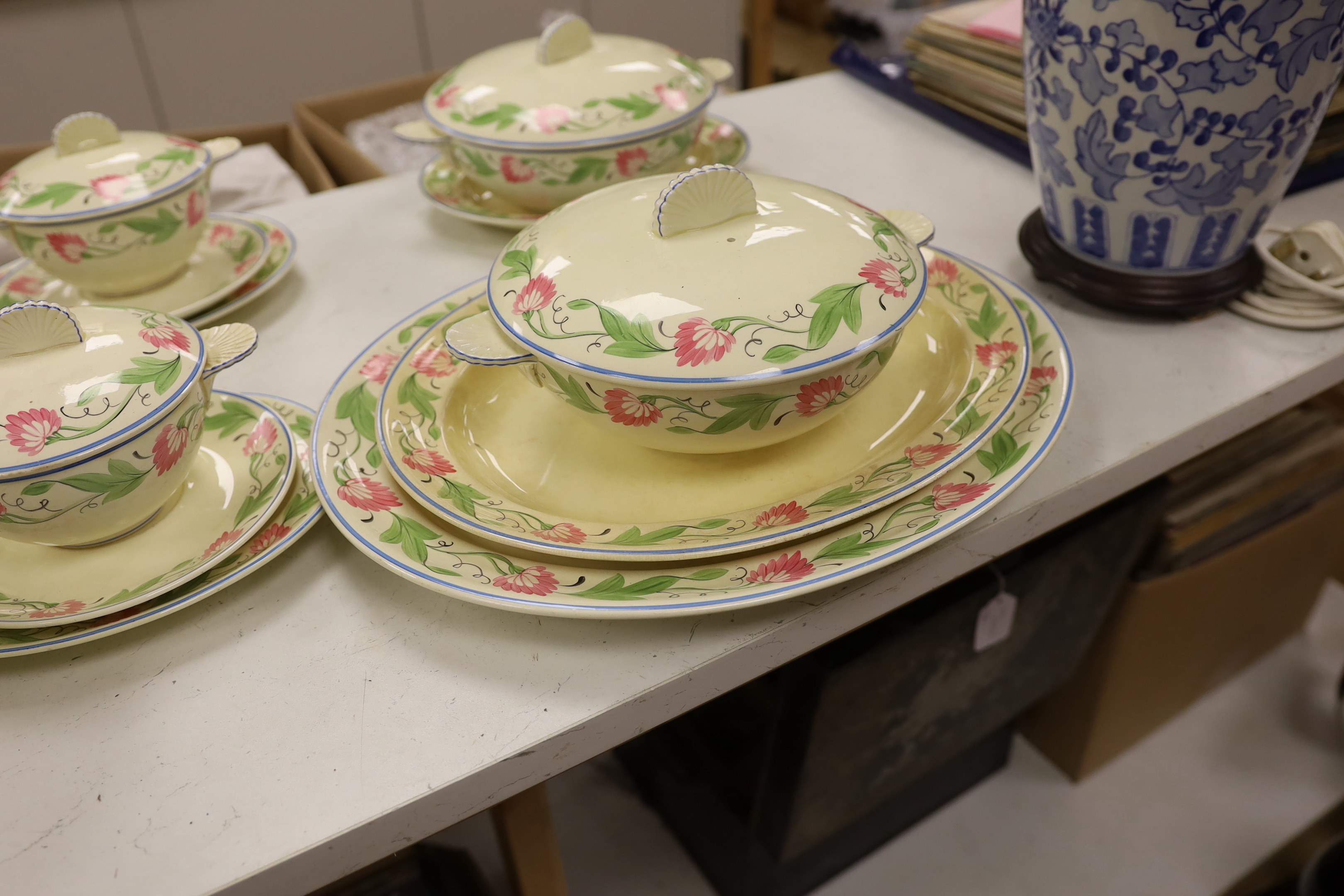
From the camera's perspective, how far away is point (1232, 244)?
2.13 feet

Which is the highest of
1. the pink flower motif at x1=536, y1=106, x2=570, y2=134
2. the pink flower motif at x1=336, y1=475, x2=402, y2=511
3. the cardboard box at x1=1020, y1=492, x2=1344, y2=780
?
the pink flower motif at x1=536, y1=106, x2=570, y2=134

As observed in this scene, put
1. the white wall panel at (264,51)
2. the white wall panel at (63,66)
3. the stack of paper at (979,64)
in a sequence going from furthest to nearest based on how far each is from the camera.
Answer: the white wall panel at (264,51)
the white wall panel at (63,66)
the stack of paper at (979,64)

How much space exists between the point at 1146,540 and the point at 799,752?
1.32 ft

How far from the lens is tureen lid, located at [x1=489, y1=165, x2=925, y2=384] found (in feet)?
1.42

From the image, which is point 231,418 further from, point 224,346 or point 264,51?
point 264,51

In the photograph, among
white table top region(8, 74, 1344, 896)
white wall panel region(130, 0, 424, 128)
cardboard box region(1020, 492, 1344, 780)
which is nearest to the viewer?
white table top region(8, 74, 1344, 896)

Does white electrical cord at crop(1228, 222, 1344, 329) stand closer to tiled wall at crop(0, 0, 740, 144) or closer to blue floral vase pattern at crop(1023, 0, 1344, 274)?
blue floral vase pattern at crop(1023, 0, 1344, 274)

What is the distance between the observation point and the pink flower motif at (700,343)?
1.41 feet

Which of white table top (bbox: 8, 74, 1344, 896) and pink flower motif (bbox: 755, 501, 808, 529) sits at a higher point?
pink flower motif (bbox: 755, 501, 808, 529)

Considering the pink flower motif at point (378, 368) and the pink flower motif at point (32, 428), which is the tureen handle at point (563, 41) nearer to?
the pink flower motif at point (378, 368)

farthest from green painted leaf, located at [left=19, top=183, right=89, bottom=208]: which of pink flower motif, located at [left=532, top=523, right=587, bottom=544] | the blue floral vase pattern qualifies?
the blue floral vase pattern

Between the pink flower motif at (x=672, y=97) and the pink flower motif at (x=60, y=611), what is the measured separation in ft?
1.78

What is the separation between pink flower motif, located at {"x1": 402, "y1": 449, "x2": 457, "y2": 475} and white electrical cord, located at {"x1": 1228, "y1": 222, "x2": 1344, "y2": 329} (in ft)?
1.89

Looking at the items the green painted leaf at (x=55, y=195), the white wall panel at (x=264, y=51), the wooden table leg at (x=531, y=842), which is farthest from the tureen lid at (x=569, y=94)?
the white wall panel at (x=264, y=51)
